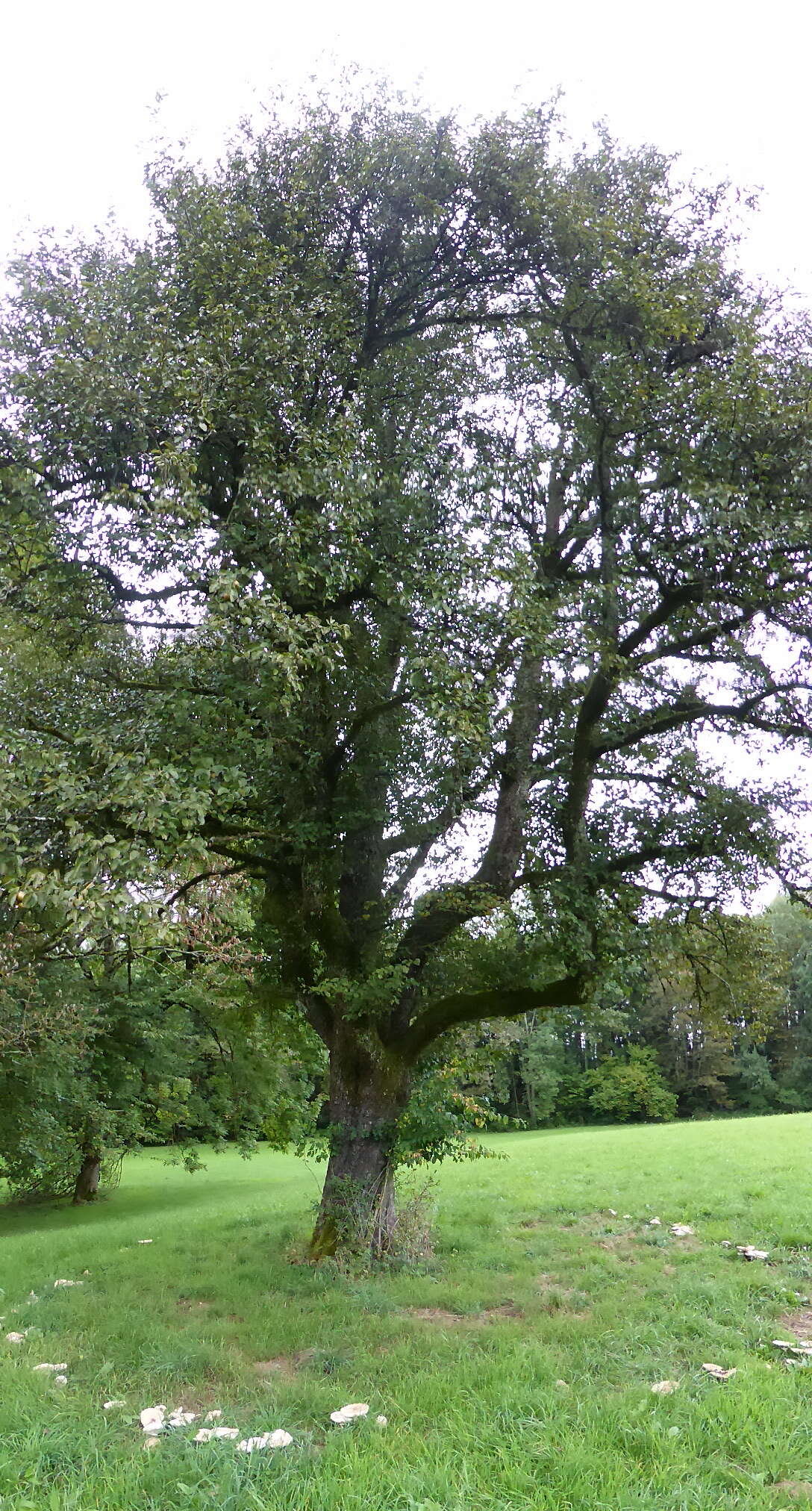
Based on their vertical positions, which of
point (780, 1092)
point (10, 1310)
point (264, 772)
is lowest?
point (780, 1092)

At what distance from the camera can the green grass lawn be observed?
3809 mm

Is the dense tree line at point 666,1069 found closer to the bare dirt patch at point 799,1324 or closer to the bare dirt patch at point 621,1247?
the bare dirt patch at point 621,1247

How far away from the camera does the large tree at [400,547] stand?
6840 mm

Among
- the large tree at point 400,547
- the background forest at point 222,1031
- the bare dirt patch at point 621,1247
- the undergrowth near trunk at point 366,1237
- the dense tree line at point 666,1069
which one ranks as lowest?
the dense tree line at point 666,1069

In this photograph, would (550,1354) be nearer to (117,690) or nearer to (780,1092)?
(117,690)

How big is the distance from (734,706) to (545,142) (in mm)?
5941

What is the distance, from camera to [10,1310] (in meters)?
7.32

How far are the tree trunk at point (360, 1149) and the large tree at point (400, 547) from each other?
0.13ft

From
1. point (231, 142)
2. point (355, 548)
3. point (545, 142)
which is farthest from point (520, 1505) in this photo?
point (231, 142)

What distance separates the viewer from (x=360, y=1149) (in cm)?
933

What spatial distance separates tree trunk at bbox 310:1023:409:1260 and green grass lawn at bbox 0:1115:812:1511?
1.85ft

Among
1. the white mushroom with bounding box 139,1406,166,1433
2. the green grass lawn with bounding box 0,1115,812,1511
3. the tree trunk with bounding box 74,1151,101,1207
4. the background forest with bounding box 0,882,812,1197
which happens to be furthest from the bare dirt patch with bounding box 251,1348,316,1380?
the tree trunk with bounding box 74,1151,101,1207

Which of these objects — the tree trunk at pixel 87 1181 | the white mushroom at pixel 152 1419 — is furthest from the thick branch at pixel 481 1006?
the tree trunk at pixel 87 1181

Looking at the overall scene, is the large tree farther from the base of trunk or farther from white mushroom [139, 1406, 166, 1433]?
white mushroom [139, 1406, 166, 1433]
